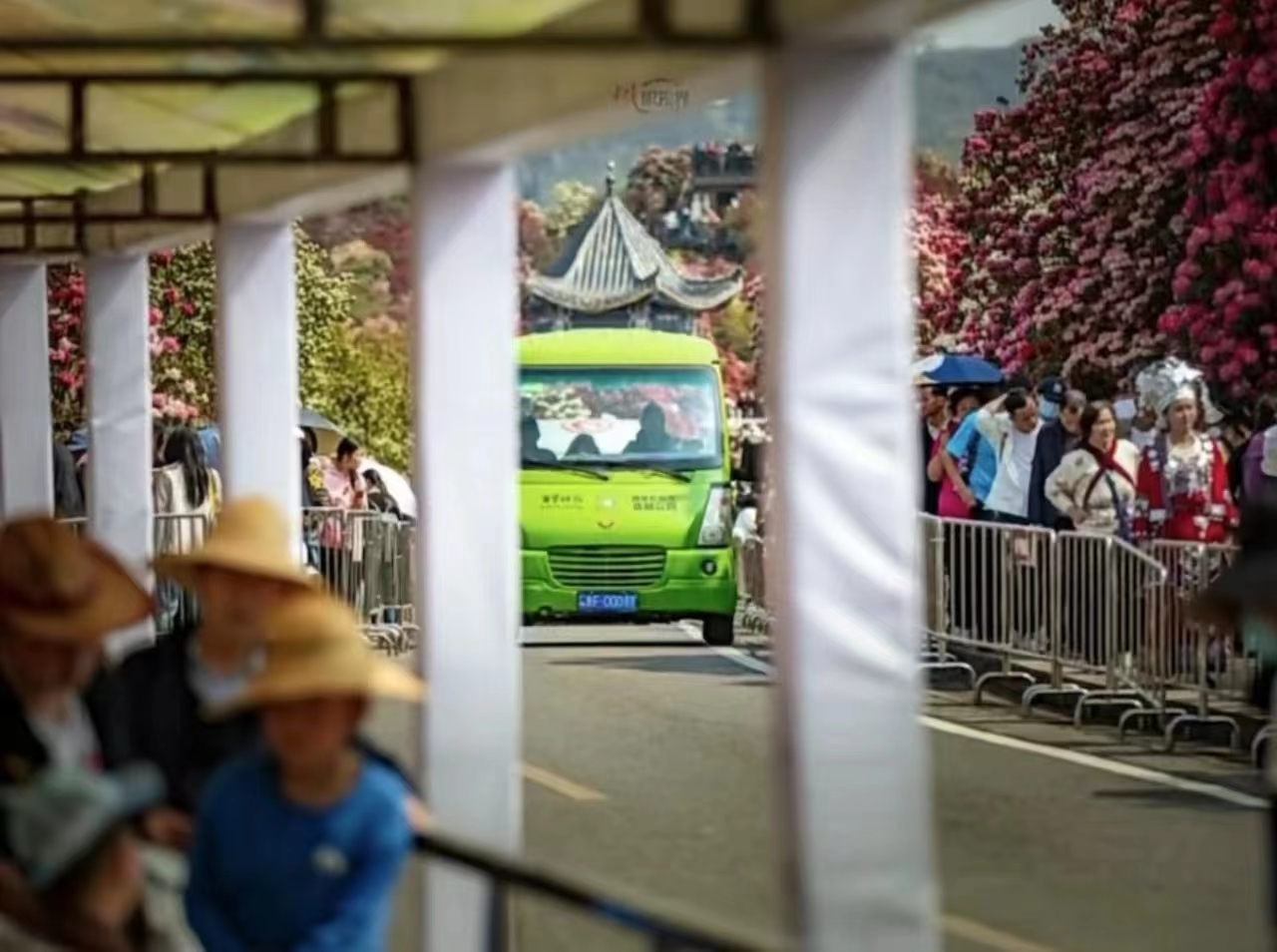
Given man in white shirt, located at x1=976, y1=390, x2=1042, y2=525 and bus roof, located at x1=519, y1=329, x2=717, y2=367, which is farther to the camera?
bus roof, located at x1=519, y1=329, x2=717, y2=367

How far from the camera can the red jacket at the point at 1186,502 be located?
2133 centimetres

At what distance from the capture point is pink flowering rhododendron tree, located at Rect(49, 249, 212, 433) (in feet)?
117

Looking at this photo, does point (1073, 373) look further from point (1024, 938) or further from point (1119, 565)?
point (1024, 938)

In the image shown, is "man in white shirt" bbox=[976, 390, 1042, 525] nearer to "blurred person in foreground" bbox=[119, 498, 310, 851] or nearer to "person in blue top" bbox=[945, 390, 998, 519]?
"person in blue top" bbox=[945, 390, 998, 519]

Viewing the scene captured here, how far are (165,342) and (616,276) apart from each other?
63.3 metres

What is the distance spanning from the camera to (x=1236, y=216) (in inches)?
1202

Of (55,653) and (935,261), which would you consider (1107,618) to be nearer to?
(55,653)

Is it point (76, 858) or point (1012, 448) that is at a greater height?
point (1012, 448)

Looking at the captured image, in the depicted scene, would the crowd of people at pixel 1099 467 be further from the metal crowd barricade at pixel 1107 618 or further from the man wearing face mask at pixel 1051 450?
the metal crowd barricade at pixel 1107 618

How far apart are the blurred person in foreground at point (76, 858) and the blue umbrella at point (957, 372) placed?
2722cm

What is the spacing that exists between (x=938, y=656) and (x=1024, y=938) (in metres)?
11.3

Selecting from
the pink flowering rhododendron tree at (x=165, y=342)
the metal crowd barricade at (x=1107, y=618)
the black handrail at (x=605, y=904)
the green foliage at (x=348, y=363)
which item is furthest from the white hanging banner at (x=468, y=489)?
the green foliage at (x=348, y=363)

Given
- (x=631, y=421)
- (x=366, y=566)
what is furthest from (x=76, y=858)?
(x=631, y=421)

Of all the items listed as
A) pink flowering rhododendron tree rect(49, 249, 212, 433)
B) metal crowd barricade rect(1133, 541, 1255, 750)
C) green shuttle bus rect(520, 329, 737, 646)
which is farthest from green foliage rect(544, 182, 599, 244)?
metal crowd barricade rect(1133, 541, 1255, 750)
